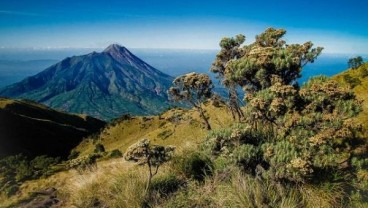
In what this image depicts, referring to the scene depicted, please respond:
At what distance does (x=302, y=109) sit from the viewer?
14.9 m

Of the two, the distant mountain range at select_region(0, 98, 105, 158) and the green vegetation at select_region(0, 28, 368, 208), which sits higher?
the green vegetation at select_region(0, 28, 368, 208)

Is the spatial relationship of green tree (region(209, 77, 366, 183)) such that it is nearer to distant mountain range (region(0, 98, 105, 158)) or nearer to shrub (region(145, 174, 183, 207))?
shrub (region(145, 174, 183, 207))

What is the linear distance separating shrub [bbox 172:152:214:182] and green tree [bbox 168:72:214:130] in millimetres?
5097

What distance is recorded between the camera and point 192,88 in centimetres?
2170

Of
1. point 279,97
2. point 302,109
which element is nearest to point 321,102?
point 302,109

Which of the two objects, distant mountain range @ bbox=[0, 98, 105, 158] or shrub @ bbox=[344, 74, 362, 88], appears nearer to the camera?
shrub @ bbox=[344, 74, 362, 88]

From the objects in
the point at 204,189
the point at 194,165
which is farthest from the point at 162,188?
the point at 194,165

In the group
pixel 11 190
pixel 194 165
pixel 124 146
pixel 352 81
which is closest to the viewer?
pixel 194 165

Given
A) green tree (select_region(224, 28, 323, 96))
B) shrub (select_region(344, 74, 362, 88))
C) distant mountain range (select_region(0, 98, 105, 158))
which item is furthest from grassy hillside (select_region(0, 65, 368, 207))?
distant mountain range (select_region(0, 98, 105, 158))

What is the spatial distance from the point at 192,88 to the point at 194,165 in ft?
20.2

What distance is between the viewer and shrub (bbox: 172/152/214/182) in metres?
16.4

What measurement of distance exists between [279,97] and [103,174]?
30.7 feet

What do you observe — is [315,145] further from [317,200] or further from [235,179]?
[235,179]

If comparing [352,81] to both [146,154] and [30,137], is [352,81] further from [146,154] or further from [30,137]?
[30,137]
